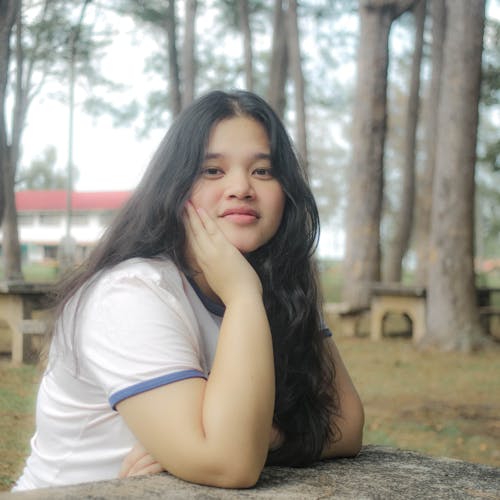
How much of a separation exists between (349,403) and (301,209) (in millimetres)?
530

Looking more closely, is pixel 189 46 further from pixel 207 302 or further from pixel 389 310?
pixel 207 302

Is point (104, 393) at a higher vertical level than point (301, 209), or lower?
lower

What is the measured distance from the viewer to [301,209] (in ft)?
6.77

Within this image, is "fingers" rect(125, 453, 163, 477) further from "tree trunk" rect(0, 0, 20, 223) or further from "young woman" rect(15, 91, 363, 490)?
"tree trunk" rect(0, 0, 20, 223)

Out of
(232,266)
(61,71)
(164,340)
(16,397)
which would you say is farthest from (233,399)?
(61,71)

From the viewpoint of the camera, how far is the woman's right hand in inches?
69.3

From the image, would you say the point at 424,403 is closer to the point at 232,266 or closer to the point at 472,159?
the point at 472,159

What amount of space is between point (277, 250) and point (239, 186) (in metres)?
0.30

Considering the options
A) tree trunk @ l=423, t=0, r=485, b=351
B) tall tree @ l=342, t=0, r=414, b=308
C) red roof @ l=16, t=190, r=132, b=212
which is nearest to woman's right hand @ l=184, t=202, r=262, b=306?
tree trunk @ l=423, t=0, r=485, b=351

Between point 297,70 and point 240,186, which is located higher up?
point 297,70

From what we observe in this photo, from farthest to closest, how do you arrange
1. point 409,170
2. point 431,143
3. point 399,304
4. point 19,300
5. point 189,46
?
point 409,170 < point 431,143 < point 189,46 < point 399,304 < point 19,300

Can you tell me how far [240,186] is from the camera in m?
1.85

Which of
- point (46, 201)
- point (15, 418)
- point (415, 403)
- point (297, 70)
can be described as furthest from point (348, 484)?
point (46, 201)

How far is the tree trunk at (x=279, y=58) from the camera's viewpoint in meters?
17.2
